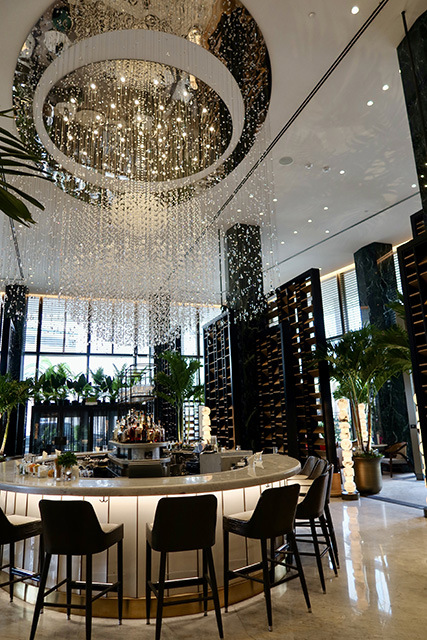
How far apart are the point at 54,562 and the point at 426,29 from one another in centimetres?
633

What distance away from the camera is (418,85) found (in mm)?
4738

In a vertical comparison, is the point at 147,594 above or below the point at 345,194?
below

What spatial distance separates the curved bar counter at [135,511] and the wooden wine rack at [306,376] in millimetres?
4038

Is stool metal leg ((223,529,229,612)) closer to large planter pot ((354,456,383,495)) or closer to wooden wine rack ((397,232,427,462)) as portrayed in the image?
wooden wine rack ((397,232,427,462))

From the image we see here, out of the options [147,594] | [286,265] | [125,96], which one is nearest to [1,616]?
[147,594]

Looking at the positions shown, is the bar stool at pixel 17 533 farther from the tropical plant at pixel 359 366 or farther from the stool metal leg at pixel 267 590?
the tropical plant at pixel 359 366

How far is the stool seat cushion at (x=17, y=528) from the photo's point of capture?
346cm

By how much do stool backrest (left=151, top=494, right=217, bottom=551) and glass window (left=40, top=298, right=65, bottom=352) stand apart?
42.4ft

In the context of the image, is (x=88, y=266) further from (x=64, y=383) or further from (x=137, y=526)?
(x=137, y=526)

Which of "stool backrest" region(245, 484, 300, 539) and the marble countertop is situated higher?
the marble countertop

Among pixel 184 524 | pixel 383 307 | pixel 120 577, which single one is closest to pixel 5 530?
pixel 120 577

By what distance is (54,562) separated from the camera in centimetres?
386

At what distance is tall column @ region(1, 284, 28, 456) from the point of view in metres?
12.5

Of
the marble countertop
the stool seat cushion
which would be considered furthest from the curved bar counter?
the stool seat cushion
